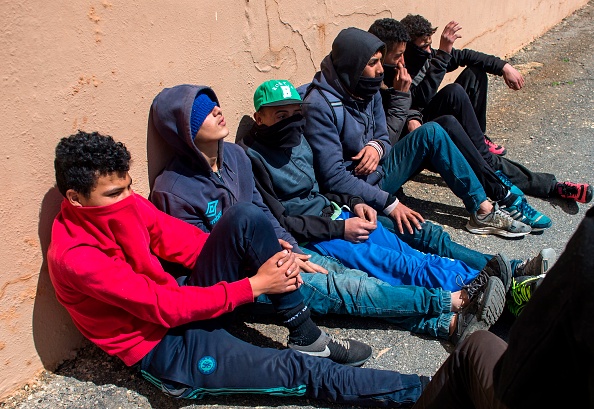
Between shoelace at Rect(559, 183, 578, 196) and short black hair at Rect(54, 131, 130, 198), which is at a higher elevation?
short black hair at Rect(54, 131, 130, 198)

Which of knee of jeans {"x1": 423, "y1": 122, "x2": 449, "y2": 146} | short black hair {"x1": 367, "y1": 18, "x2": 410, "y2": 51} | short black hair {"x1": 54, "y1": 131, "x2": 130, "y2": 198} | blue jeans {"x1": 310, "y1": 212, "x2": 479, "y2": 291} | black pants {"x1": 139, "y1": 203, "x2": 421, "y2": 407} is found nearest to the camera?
short black hair {"x1": 54, "y1": 131, "x2": 130, "y2": 198}

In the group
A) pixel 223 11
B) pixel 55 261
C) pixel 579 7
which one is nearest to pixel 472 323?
pixel 55 261

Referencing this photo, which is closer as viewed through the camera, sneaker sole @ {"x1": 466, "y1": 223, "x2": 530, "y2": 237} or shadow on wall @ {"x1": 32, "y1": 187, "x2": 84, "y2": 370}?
shadow on wall @ {"x1": 32, "y1": 187, "x2": 84, "y2": 370}

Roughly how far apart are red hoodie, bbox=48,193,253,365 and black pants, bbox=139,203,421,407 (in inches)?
4.1

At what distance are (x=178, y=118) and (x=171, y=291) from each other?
A: 2.79 ft

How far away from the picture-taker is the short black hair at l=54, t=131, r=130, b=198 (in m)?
2.17

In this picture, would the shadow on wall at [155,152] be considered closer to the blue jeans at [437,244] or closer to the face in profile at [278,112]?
the face in profile at [278,112]

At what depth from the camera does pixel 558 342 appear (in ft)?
3.91

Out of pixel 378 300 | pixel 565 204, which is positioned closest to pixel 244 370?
pixel 378 300

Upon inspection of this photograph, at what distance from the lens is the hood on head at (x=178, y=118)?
2.68 m

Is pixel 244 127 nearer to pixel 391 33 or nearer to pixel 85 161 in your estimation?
pixel 391 33

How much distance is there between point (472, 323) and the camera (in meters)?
2.68

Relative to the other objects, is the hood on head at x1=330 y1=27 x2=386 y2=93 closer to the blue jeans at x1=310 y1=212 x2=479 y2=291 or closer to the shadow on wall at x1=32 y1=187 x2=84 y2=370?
the blue jeans at x1=310 y1=212 x2=479 y2=291

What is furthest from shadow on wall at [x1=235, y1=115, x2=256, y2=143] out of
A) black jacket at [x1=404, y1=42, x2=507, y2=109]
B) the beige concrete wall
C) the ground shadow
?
the ground shadow
